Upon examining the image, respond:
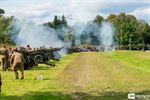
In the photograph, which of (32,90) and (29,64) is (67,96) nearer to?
(32,90)

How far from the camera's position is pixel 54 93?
21156 mm

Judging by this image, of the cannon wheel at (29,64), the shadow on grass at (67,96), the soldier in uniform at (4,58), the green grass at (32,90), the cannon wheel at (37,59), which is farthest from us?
the cannon wheel at (37,59)

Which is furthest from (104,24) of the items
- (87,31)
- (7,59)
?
(7,59)

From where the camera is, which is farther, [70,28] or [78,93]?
[70,28]

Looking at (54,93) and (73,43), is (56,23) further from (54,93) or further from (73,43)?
(54,93)

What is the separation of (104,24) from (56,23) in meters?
21.0

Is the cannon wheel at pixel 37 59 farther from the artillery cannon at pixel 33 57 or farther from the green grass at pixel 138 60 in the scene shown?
the green grass at pixel 138 60

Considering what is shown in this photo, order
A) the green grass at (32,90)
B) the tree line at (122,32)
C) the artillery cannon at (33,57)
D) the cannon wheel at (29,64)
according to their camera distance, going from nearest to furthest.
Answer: the green grass at (32,90) → the cannon wheel at (29,64) → the artillery cannon at (33,57) → the tree line at (122,32)

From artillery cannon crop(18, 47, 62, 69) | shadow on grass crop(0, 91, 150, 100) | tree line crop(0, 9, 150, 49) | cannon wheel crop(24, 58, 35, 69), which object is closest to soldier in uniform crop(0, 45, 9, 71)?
artillery cannon crop(18, 47, 62, 69)

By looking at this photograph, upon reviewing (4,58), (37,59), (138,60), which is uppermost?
(4,58)

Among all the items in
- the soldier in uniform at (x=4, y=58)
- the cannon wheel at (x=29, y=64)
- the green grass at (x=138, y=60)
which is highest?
the soldier in uniform at (x=4, y=58)

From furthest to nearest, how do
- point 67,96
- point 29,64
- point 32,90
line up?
1. point 29,64
2. point 32,90
3. point 67,96

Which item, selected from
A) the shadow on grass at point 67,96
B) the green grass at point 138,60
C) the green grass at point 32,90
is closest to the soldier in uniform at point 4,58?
the green grass at point 32,90

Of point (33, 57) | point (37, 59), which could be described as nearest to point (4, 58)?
point (33, 57)
